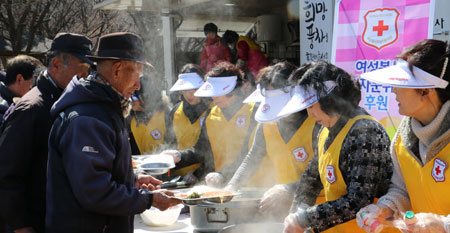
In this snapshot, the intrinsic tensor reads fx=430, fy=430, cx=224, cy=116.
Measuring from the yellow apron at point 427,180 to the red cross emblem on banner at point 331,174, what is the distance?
279mm

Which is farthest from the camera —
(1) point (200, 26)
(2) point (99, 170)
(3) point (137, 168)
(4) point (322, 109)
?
(1) point (200, 26)

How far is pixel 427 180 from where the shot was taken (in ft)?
5.52

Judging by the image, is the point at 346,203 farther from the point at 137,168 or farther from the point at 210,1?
the point at 210,1

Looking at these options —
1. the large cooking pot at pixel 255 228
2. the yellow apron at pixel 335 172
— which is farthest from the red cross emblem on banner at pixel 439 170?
the large cooking pot at pixel 255 228

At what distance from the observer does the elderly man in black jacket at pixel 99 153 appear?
1.75 metres

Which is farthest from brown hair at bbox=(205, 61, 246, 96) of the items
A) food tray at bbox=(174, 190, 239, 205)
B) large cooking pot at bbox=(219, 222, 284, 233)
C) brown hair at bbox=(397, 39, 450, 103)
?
brown hair at bbox=(397, 39, 450, 103)

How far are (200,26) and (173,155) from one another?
5911 mm

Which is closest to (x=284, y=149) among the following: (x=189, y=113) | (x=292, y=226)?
(x=292, y=226)

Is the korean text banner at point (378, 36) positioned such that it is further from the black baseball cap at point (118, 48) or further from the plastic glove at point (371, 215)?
the black baseball cap at point (118, 48)

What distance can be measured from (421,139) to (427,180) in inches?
6.3

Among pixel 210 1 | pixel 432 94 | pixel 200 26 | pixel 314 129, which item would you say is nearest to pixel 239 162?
pixel 314 129

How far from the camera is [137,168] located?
3104 mm

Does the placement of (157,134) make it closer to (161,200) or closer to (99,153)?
(161,200)

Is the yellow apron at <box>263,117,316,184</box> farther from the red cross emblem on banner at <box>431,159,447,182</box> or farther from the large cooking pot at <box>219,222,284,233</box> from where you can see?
the red cross emblem on banner at <box>431,159,447,182</box>
